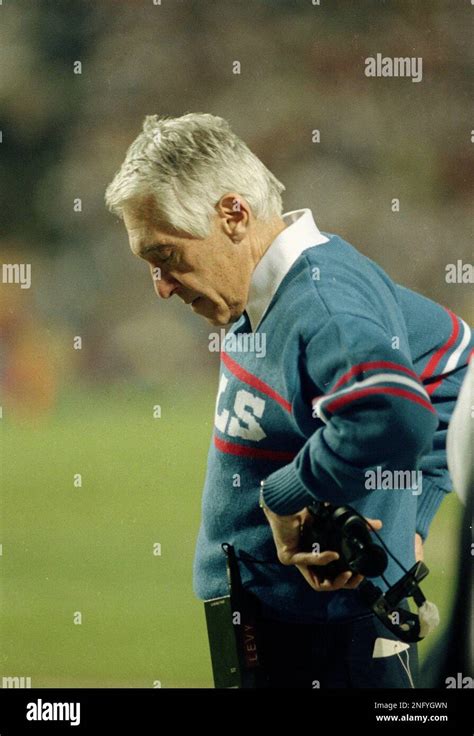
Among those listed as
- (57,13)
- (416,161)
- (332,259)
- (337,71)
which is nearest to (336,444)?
(332,259)

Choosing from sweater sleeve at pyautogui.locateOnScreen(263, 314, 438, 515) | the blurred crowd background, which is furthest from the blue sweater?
the blurred crowd background

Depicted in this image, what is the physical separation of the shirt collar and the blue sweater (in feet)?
0.07

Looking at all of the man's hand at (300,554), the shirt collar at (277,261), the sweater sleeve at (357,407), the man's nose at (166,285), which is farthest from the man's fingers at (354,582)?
the man's nose at (166,285)

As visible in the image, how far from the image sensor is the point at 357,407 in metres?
1.95

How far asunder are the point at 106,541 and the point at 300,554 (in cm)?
48

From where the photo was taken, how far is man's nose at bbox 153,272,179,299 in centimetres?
218

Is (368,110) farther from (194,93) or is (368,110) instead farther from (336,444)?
(336,444)

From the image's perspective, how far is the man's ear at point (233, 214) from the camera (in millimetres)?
2127

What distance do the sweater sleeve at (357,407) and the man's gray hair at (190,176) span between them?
342mm

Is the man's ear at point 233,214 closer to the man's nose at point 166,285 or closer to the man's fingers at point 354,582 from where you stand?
the man's nose at point 166,285

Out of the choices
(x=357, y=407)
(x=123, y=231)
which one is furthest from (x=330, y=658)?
(x=123, y=231)

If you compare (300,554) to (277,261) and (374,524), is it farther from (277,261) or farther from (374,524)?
(277,261)

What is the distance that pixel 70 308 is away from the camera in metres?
2.37

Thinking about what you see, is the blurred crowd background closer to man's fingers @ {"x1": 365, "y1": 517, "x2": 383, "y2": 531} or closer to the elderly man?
the elderly man
